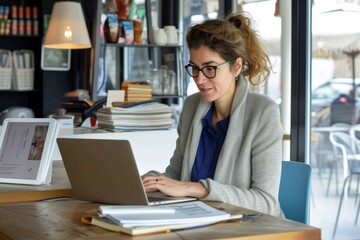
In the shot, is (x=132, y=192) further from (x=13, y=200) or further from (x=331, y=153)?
(x=331, y=153)

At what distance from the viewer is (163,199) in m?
2.10

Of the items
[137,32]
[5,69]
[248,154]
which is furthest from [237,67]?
[5,69]

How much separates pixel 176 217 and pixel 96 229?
0.67 feet

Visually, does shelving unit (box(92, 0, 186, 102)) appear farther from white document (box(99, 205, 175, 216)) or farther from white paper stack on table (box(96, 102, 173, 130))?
white document (box(99, 205, 175, 216))

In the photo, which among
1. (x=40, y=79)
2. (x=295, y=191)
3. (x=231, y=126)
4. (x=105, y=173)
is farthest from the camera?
(x=40, y=79)

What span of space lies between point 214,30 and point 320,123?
→ 2.12 metres

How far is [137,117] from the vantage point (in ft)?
12.2

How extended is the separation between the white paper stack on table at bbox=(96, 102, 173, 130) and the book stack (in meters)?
0.47

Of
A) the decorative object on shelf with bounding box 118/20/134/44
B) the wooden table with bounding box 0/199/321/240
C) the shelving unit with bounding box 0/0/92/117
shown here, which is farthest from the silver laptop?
the shelving unit with bounding box 0/0/92/117

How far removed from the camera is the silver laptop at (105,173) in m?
1.96

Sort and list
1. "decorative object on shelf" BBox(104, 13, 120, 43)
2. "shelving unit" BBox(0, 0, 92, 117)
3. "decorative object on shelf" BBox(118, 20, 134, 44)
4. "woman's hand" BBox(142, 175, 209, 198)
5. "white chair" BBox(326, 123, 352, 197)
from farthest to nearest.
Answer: "shelving unit" BBox(0, 0, 92, 117) < "decorative object on shelf" BBox(118, 20, 134, 44) < "decorative object on shelf" BBox(104, 13, 120, 43) < "white chair" BBox(326, 123, 352, 197) < "woman's hand" BBox(142, 175, 209, 198)

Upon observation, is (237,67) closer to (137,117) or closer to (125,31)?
(137,117)

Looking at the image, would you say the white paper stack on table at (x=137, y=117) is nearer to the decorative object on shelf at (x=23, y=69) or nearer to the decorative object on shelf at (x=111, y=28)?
the decorative object on shelf at (x=111, y=28)

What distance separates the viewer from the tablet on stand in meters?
2.53
